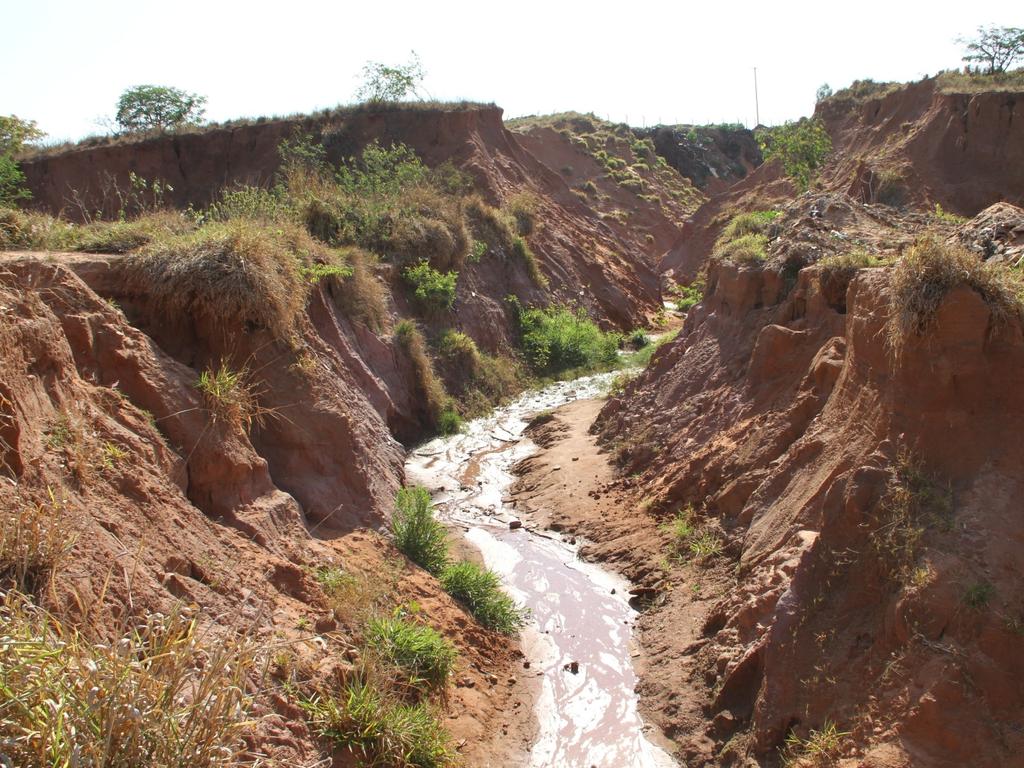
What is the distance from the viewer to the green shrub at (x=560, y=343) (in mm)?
18609

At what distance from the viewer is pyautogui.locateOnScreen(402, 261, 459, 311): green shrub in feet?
52.2

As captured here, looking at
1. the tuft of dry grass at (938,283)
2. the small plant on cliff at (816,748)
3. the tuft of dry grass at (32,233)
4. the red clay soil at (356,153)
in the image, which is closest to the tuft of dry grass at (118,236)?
the tuft of dry grass at (32,233)

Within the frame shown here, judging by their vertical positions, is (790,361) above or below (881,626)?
above

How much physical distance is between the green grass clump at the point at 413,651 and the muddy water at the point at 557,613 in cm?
88

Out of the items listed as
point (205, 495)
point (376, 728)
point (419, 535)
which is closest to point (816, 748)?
point (376, 728)

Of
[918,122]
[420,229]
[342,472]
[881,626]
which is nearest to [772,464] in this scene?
[881,626]

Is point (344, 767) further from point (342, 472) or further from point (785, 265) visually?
point (785, 265)

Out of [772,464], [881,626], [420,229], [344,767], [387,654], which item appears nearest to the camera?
[344,767]

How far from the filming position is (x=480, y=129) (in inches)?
1038

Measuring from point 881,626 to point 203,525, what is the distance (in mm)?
4571

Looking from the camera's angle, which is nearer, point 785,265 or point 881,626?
point 881,626

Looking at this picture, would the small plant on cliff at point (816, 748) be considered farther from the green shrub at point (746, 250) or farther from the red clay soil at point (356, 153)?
Answer: the red clay soil at point (356, 153)

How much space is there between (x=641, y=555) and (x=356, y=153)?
18.4 m

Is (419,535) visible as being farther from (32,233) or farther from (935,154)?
(935,154)
